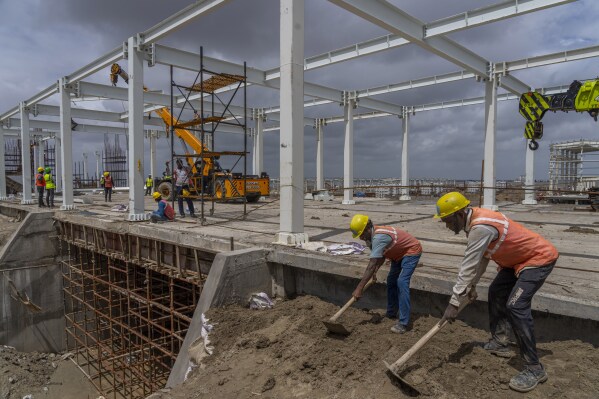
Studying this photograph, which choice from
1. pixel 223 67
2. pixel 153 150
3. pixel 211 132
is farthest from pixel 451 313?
pixel 153 150

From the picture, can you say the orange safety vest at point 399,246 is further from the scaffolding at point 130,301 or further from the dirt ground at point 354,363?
the scaffolding at point 130,301

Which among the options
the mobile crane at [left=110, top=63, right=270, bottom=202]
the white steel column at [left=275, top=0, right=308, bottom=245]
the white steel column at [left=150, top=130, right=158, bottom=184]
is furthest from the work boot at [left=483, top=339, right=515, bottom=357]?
the white steel column at [left=150, top=130, right=158, bottom=184]

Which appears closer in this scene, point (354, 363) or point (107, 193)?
point (354, 363)

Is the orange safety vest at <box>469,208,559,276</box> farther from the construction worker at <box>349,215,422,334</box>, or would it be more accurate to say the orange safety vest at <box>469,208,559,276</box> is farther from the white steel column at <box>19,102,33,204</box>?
the white steel column at <box>19,102,33,204</box>

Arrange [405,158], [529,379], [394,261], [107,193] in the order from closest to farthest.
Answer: [529,379] → [394,261] → [107,193] → [405,158]

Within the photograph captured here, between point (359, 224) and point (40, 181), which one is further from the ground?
point (40, 181)

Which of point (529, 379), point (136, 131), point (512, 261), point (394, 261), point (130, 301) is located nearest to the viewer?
point (529, 379)

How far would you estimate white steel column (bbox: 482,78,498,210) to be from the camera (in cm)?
1366

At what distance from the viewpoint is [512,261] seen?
11.9 feet

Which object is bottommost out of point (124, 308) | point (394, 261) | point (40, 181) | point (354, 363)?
point (124, 308)

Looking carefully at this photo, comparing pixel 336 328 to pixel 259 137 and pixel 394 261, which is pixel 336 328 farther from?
pixel 259 137

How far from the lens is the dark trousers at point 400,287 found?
4488 millimetres

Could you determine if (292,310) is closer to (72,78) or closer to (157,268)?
(157,268)

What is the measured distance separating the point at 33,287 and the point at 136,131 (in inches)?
250
